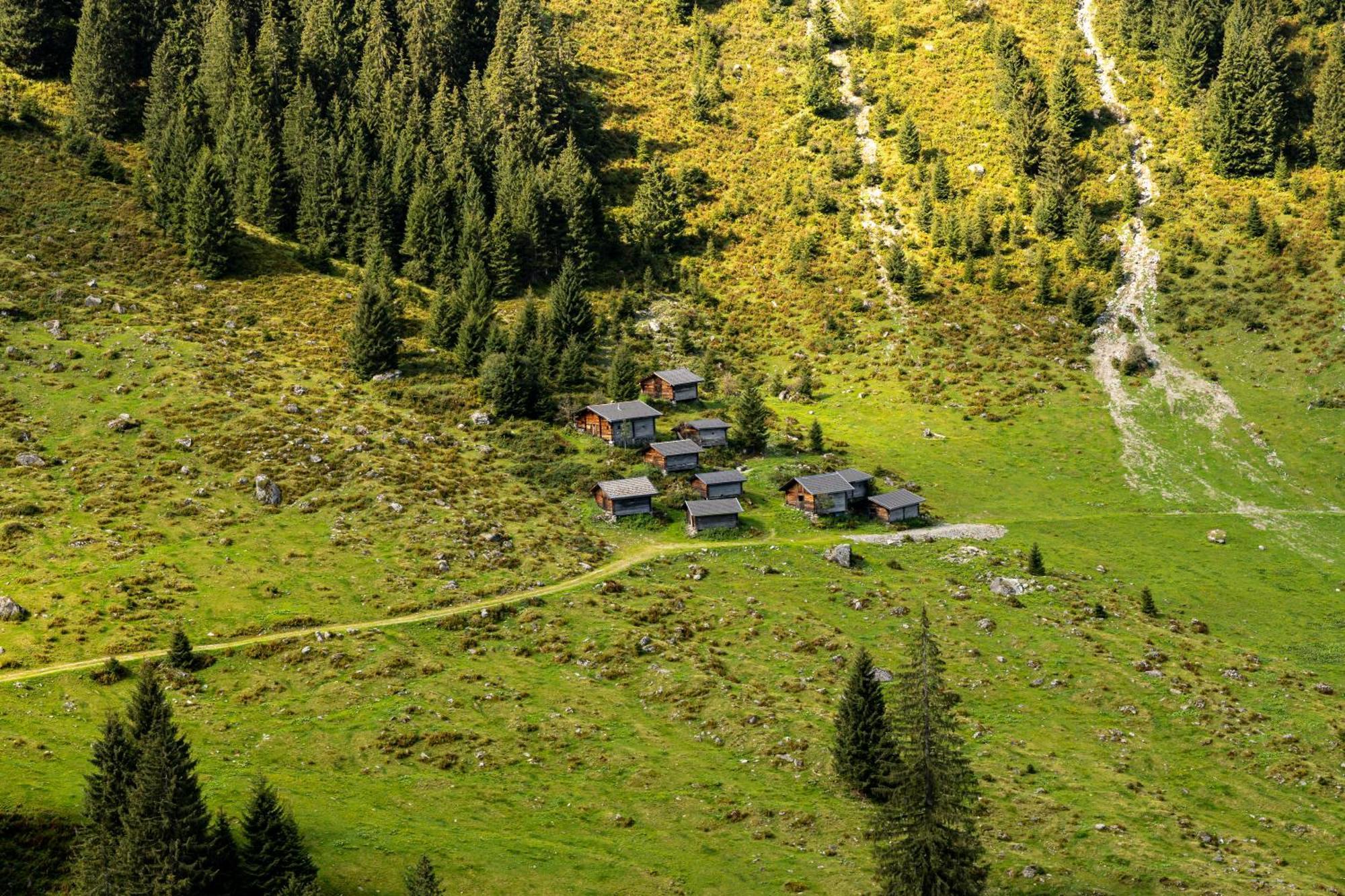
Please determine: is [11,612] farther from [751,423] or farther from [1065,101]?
[1065,101]

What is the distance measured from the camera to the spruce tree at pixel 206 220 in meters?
120

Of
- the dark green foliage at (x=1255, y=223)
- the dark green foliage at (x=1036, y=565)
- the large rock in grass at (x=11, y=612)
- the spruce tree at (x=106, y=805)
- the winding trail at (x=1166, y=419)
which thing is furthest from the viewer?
the dark green foliage at (x=1255, y=223)

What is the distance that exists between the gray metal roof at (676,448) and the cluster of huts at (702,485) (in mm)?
71

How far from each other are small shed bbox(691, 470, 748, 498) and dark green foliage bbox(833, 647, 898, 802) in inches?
1586

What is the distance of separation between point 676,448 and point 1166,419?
186 feet

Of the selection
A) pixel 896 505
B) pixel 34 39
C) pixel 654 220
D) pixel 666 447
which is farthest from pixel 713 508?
pixel 34 39

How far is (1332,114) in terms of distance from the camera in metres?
130

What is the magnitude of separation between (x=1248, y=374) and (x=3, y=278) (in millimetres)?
143874

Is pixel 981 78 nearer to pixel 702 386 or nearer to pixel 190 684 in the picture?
pixel 702 386

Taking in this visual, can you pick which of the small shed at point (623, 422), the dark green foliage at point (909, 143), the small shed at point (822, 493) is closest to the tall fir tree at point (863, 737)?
the small shed at point (822, 493)

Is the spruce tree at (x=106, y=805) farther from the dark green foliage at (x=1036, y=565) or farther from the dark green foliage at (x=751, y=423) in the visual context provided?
the dark green foliage at (x=751, y=423)

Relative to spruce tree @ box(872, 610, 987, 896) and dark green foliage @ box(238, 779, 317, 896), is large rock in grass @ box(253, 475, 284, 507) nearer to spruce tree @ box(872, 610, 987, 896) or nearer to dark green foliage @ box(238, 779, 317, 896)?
dark green foliage @ box(238, 779, 317, 896)

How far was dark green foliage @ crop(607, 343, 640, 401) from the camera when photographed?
112 metres

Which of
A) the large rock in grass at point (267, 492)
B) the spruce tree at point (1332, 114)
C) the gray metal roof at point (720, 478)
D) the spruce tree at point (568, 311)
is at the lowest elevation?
the large rock in grass at point (267, 492)
